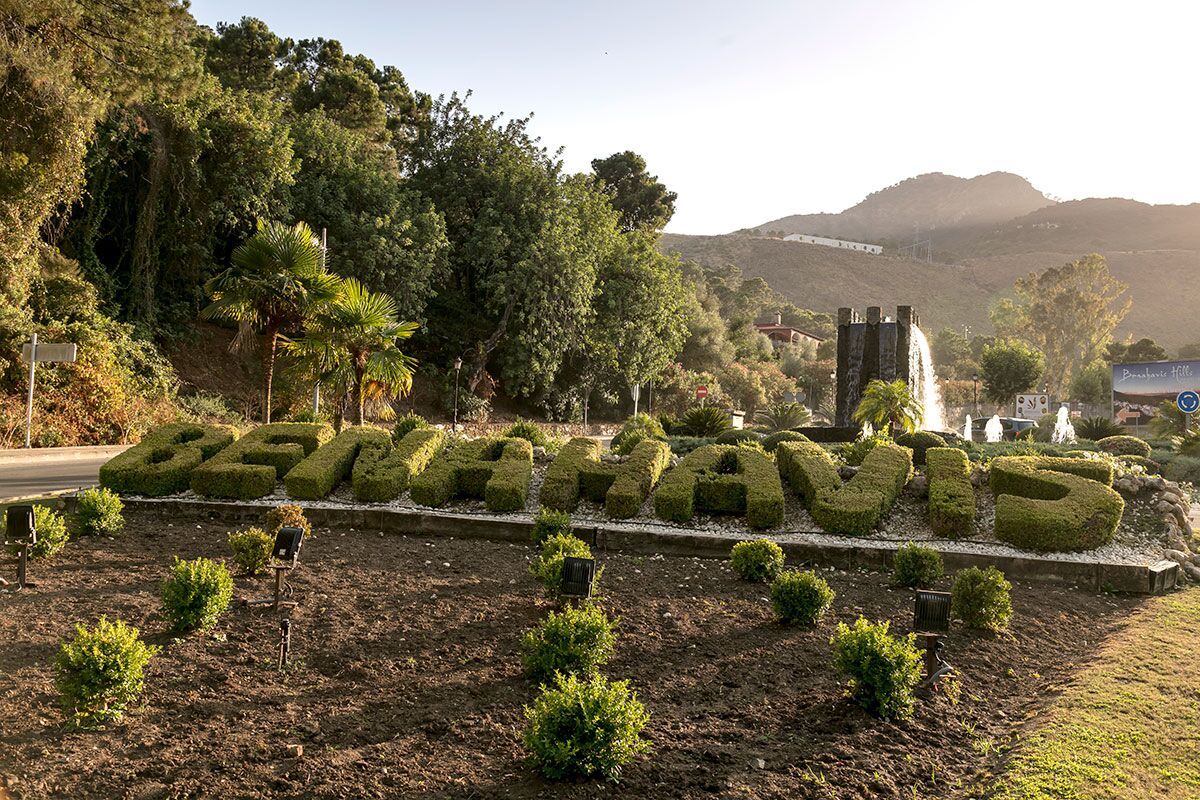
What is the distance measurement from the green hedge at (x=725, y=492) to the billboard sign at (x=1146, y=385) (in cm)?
4239

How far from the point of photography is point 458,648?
19.0ft

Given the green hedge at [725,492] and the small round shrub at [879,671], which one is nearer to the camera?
the small round shrub at [879,671]

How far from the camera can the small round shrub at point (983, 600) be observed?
21.7 feet

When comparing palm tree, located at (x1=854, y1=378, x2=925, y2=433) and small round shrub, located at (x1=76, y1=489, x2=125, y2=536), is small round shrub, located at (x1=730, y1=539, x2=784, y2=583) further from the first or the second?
palm tree, located at (x1=854, y1=378, x2=925, y2=433)

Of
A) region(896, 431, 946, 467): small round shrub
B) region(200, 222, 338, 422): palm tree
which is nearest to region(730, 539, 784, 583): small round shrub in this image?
region(896, 431, 946, 467): small round shrub

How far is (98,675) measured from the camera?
4379 mm

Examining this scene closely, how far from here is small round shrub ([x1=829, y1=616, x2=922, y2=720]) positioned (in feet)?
15.8

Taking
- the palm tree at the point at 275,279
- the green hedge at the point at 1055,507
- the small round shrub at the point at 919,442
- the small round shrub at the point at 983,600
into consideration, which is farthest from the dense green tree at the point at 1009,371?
the small round shrub at the point at 983,600

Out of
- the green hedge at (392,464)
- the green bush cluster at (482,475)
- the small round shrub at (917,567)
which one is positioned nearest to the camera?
the small round shrub at (917,567)

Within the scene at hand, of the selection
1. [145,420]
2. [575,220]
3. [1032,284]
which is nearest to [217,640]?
[145,420]

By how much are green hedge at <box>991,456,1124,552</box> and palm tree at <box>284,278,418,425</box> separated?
9.54 meters

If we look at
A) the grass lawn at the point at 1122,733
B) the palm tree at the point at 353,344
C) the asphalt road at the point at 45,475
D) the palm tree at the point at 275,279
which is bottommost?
the asphalt road at the point at 45,475

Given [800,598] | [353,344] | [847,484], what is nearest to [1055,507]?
[847,484]

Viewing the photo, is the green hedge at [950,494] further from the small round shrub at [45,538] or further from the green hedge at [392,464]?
the small round shrub at [45,538]
